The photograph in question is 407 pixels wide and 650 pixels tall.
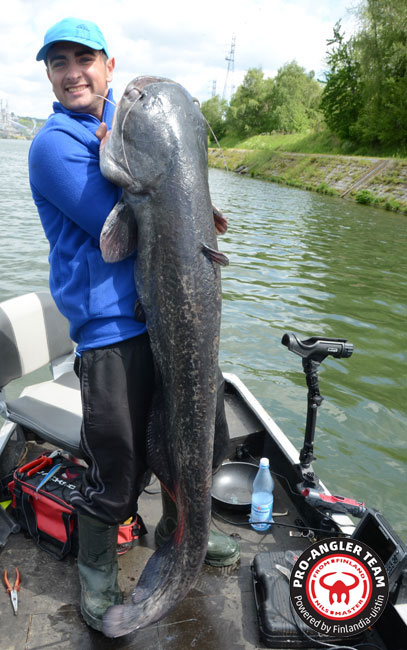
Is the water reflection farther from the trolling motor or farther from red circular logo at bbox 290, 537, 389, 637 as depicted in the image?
red circular logo at bbox 290, 537, 389, 637

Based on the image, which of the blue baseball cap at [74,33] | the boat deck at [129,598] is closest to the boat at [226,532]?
the boat deck at [129,598]

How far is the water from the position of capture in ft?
18.3

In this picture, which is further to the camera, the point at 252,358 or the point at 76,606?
the point at 252,358

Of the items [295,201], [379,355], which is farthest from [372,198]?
[379,355]

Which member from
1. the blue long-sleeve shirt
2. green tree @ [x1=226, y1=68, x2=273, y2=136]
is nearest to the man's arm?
the blue long-sleeve shirt

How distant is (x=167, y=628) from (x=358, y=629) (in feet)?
3.28

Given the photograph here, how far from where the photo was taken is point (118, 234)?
6.57ft

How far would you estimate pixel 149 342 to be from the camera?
230 centimetres

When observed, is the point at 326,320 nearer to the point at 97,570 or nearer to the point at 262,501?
the point at 262,501

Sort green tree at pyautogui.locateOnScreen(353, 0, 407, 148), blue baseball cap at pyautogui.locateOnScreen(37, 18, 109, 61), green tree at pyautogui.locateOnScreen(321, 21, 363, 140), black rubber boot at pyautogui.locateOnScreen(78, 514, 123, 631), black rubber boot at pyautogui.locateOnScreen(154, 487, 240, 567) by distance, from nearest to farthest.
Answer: blue baseball cap at pyautogui.locateOnScreen(37, 18, 109, 61) → black rubber boot at pyautogui.locateOnScreen(78, 514, 123, 631) → black rubber boot at pyautogui.locateOnScreen(154, 487, 240, 567) → green tree at pyautogui.locateOnScreen(353, 0, 407, 148) → green tree at pyautogui.locateOnScreen(321, 21, 363, 140)

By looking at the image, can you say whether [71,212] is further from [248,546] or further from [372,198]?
[372,198]

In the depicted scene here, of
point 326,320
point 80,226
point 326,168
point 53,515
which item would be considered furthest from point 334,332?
point 326,168

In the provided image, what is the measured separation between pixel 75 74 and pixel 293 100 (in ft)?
277

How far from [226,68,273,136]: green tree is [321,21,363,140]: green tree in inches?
1100
